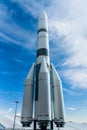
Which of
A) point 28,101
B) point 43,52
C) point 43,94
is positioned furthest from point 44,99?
point 43,52

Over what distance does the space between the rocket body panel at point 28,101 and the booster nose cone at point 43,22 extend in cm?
588

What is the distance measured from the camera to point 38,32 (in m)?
21.8

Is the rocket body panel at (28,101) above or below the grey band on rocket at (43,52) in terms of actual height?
below

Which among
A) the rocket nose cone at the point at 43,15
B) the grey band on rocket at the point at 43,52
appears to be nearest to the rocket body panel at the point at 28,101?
the grey band on rocket at the point at 43,52

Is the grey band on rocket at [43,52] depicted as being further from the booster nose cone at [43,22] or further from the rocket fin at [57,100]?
the booster nose cone at [43,22]

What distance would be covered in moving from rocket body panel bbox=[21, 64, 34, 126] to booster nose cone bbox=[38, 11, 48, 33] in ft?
19.3

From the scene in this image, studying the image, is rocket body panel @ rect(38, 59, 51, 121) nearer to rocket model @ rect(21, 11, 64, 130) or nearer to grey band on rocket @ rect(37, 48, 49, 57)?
rocket model @ rect(21, 11, 64, 130)

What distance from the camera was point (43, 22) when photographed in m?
22.2

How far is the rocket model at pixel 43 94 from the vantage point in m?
15.9

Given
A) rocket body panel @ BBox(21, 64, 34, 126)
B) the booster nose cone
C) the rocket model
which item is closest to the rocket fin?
the rocket model

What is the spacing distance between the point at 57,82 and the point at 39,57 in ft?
12.0

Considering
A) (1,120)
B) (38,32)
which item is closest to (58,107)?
(38,32)

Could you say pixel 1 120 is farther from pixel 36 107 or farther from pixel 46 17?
pixel 46 17

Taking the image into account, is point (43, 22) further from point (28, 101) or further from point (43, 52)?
point (28, 101)
